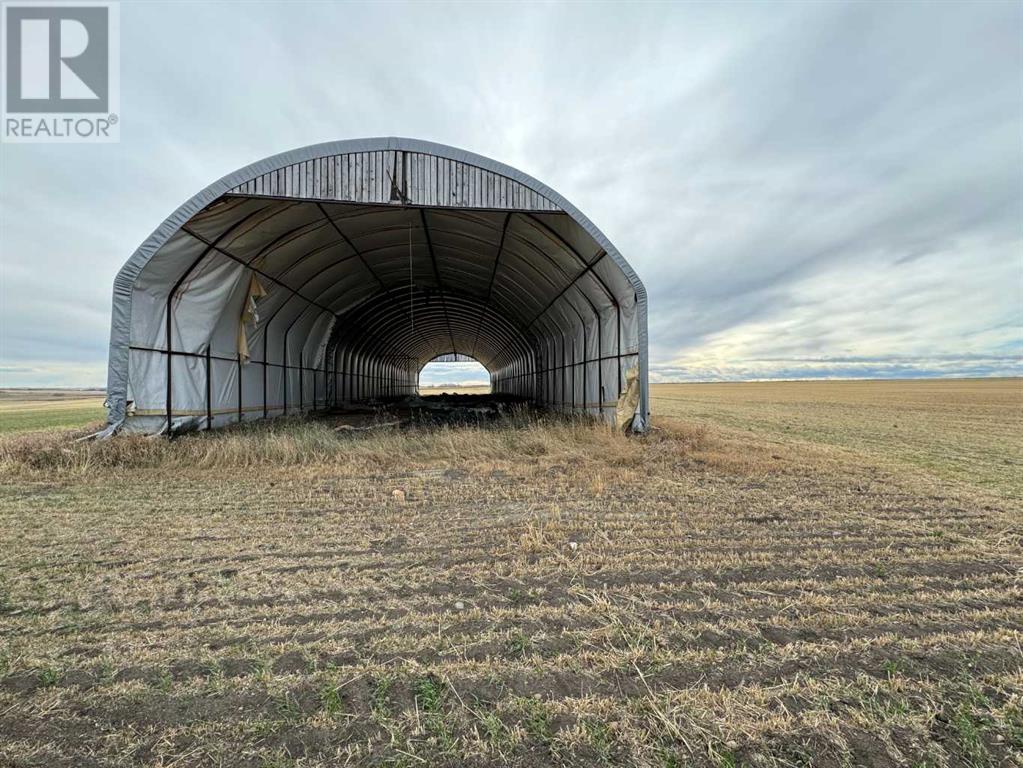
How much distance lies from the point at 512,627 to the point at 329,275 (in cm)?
1554

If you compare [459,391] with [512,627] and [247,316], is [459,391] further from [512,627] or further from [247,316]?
[512,627]

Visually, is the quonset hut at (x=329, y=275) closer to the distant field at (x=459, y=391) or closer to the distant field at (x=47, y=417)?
the distant field at (x=47, y=417)

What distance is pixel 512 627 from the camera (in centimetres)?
307

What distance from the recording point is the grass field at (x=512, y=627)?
215 centimetres

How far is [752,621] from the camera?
3.15 metres

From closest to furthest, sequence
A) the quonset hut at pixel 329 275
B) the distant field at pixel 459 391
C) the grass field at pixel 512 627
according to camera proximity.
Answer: the grass field at pixel 512 627, the quonset hut at pixel 329 275, the distant field at pixel 459 391

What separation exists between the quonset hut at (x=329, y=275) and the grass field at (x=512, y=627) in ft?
15.3

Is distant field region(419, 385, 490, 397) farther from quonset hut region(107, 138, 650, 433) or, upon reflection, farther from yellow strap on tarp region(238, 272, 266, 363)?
yellow strap on tarp region(238, 272, 266, 363)

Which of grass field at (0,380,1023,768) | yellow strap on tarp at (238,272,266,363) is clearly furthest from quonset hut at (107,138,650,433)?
grass field at (0,380,1023,768)

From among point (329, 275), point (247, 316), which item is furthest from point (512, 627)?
point (329, 275)

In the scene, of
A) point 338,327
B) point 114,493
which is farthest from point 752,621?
point 338,327

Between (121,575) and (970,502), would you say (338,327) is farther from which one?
(970,502)

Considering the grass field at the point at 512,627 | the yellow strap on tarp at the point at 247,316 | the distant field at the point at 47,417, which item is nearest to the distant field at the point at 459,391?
the distant field at the point at 47,417

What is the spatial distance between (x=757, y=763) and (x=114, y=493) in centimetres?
794
